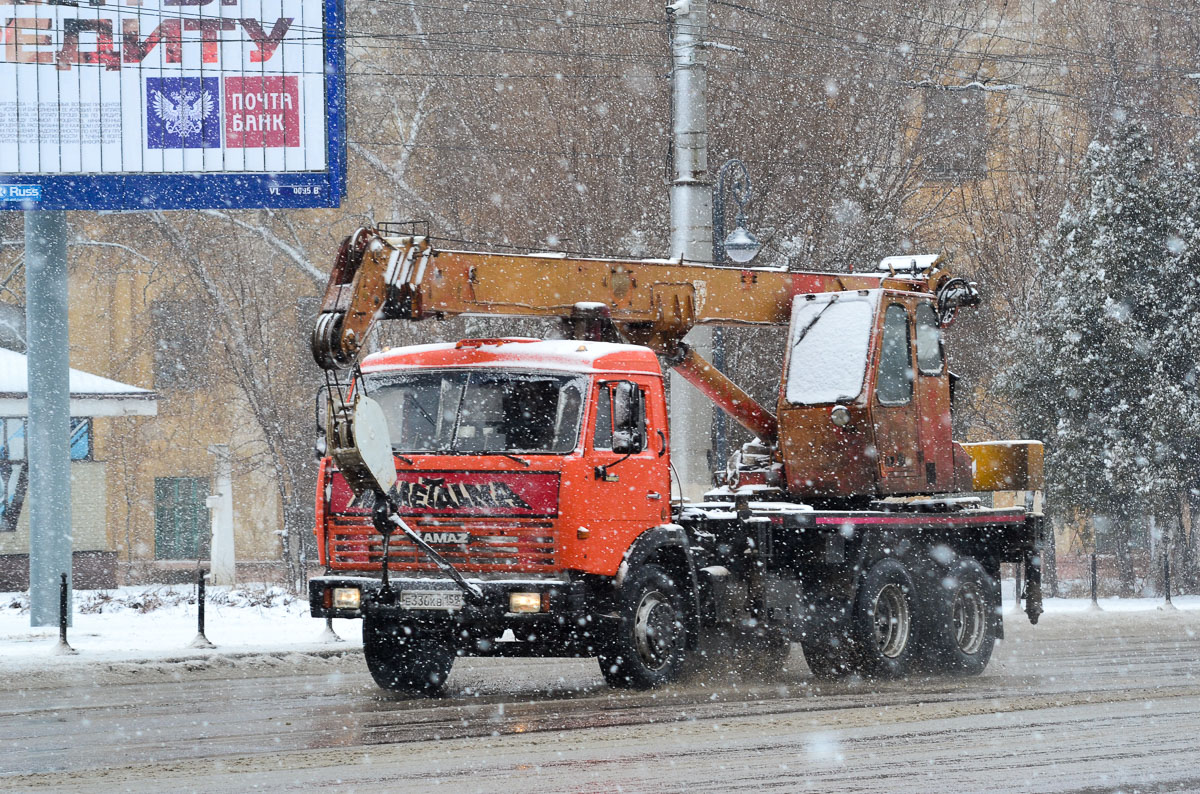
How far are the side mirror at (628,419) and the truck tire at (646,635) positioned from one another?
97 centimetres

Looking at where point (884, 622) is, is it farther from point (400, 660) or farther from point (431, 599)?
point (431, 599)

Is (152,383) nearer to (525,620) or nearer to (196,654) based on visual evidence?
(196,654)

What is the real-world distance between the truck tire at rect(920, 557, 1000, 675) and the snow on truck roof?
13.5ft

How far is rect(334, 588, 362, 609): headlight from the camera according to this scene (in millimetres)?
13695

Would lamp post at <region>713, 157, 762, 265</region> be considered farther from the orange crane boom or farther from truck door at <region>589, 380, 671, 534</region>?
truck door at <region>589, 380, 671, 534</region>

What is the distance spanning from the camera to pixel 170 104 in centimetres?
2056

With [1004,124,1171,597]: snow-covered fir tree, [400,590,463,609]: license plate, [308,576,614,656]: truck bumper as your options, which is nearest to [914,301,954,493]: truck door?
[308,576,614,656]: truck bumper

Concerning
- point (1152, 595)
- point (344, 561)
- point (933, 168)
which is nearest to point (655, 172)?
point (933, 168)

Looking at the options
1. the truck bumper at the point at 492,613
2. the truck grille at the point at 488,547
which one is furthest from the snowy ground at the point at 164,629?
the truck grille at the point at 488,547

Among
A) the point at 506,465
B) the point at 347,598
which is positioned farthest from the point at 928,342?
the point at 347,598

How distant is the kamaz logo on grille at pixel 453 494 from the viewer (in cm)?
1348

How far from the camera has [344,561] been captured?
14016mm

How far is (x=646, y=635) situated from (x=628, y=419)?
5.55ft

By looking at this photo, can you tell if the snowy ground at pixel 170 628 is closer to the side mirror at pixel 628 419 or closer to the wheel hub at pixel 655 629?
the wheel hub at pixel 655 629
